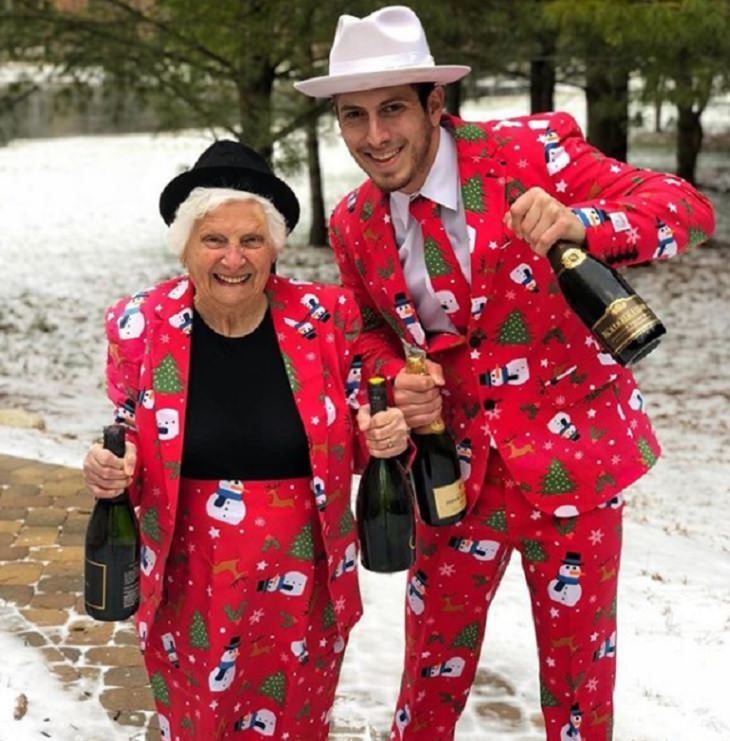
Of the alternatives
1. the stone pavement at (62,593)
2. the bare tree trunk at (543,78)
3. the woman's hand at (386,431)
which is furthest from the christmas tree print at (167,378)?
the bare tree trunk at (543,78)

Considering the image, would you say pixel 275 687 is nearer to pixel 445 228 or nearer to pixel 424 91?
pixel 445 228

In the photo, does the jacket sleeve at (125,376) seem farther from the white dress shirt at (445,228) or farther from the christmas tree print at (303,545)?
the white dress shirt at (445,228)

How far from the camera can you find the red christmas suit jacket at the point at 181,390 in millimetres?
2713

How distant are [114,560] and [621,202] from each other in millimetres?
1445

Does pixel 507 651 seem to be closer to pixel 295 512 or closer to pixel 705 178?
pixel 295 512


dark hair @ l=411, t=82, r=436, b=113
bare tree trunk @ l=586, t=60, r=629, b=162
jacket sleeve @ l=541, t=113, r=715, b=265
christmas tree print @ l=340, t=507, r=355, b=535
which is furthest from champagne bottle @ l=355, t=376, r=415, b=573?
bare tree trunk @ l=586, t=60, r=629, b=162

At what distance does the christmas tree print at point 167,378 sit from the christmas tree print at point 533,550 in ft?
3.36

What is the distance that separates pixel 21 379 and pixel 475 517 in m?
7.70

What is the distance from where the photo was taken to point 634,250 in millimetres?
2586

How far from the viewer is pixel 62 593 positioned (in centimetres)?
506

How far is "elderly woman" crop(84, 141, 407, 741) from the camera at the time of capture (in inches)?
106

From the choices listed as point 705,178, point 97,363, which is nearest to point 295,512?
point 97,363

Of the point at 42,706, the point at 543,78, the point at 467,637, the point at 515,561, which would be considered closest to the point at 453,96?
the point at 543,78

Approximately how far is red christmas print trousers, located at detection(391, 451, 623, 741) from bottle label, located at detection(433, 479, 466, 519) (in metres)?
0.14
